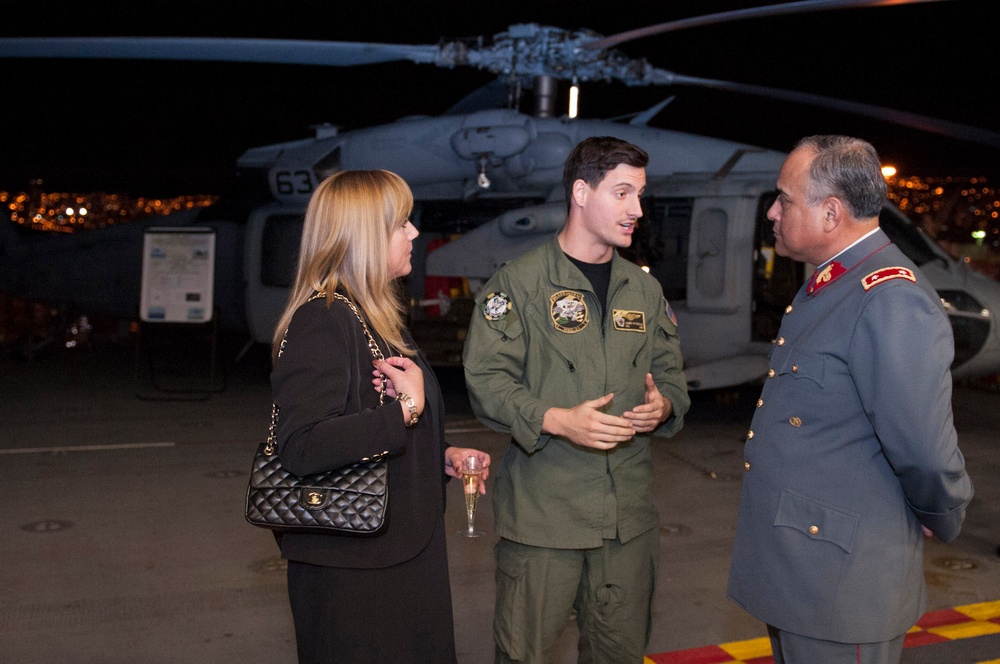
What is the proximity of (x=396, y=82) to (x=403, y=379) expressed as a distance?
484 inches

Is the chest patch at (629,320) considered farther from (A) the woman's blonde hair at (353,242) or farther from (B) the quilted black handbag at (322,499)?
(B) the quilted black handbag at (322,499)

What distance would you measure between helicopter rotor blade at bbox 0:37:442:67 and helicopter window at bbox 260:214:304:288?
6.90ft

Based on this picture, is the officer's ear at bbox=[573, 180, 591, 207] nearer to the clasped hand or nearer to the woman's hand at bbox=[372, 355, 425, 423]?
the clasped hand

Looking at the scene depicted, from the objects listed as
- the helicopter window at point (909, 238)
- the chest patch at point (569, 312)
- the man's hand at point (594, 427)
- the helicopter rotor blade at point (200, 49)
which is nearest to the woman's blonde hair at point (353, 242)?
the man's hand at point (594, 427)

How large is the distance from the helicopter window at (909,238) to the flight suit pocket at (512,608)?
5.89 metres

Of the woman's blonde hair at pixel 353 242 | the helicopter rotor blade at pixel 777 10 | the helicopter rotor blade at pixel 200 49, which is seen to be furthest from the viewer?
the helicopter rotor blade at pixel 200 49

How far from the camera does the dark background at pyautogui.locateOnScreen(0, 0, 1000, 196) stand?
10.4 meters

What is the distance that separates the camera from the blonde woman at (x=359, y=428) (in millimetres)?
1885

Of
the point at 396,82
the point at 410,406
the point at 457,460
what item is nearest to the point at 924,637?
the point at 457,460

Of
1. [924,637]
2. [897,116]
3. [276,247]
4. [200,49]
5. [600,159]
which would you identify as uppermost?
[200,49]

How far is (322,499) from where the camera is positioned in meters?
1.91

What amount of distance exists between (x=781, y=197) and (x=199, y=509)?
4.31 metres

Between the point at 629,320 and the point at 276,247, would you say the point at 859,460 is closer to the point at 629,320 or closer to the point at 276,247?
the point at 629,320

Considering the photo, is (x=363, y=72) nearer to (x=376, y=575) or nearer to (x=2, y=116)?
(x=2, y=116)
